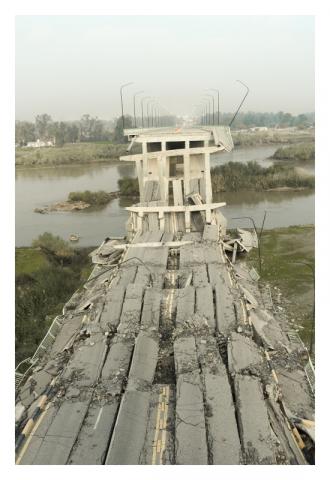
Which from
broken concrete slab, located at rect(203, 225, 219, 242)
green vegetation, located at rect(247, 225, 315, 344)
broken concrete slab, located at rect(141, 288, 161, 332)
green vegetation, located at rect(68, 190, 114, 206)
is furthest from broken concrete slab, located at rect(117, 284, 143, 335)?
green vegetation, located at rect(68, 190, 114, 206)

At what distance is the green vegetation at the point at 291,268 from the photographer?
17484mm

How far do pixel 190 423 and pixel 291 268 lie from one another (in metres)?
15.8

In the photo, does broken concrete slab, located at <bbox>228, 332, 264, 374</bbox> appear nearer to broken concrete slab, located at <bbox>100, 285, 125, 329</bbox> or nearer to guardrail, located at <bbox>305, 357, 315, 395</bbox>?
guardrail, located at <bbox>305, 357, 315, 395</bbox>

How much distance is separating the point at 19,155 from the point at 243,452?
6782 centimetres

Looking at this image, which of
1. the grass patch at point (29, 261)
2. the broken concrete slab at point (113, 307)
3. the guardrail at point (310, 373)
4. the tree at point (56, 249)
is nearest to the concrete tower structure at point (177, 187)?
the broken concrete slab at point (113, 307)

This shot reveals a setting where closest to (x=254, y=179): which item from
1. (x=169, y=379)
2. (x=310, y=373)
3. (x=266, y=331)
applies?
(x=266, y=331)

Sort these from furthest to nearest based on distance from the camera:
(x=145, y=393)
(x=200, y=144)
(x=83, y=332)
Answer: (x=200, y=144) → (x=83, y=332) → (x=145, y=393)

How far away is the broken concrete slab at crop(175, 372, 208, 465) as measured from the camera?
7.24 meters

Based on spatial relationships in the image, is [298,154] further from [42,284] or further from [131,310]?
[131,310]

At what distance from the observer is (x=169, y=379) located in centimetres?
961

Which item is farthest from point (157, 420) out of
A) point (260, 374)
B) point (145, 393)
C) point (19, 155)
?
point (19, 155)

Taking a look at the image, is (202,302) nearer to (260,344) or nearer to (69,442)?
(260,344)

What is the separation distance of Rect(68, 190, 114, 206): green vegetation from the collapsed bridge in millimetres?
29713

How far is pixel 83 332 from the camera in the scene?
11.6 m
